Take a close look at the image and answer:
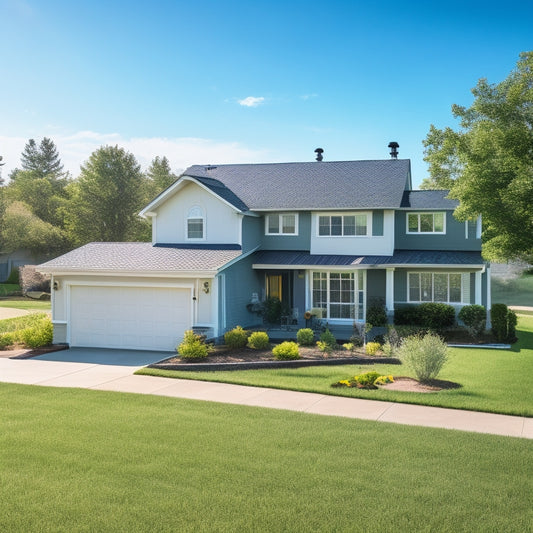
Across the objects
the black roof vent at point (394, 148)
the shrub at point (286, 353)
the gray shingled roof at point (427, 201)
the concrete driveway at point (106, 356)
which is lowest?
the concrete driveway at point (106, 356)

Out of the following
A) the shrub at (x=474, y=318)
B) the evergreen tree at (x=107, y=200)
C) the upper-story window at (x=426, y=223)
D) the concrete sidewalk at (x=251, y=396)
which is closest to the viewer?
the concrete sidewalk at (x=251, y=396)

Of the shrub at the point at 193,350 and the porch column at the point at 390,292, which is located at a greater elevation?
the porch column at the point at 390,292

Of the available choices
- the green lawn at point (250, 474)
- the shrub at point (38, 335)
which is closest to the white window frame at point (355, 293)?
the shrub at point (38, 335)

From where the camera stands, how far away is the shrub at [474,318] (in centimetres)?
2273

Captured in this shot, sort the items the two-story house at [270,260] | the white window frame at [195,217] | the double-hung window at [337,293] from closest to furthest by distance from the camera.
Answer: the two-story house at [270,260] → the white window frame at [195,217] → the double-hung window at [337,293]

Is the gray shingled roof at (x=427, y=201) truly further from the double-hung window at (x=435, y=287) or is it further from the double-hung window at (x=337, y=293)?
the double-hung window at (x=337, y=293)

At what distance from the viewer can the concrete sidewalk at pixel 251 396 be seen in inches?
436

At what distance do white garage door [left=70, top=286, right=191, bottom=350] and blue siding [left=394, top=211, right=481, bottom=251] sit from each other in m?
10.2

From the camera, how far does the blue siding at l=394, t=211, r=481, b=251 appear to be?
2538 cm

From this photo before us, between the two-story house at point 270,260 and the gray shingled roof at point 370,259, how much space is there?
48mm

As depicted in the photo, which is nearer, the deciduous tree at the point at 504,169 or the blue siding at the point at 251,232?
the deciduous tree at the point at 504,169

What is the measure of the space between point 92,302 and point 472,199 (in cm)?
1396

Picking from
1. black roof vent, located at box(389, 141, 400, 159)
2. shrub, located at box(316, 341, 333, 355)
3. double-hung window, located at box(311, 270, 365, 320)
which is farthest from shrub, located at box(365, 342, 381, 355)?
black roof vent, located at box(389, 141, 400, 159)

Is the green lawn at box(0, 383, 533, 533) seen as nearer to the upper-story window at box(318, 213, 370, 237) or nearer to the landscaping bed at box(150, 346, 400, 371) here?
the landscaping bed at box(150, 346, 400, 371)
